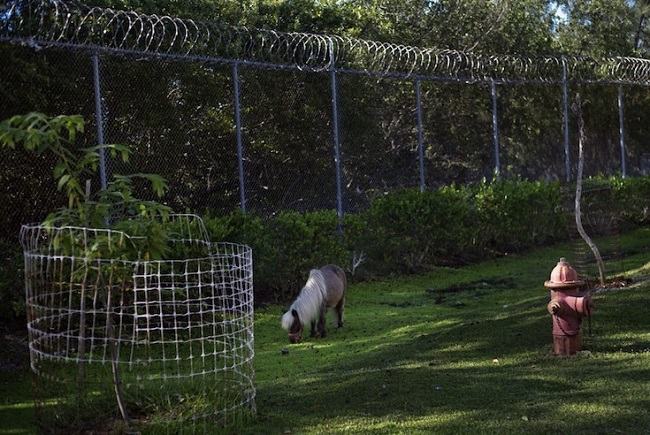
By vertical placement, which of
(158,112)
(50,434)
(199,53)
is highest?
(199,53)

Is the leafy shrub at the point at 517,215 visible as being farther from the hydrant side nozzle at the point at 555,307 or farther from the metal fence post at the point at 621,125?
the hydrant side nozzle at the point at 555,307

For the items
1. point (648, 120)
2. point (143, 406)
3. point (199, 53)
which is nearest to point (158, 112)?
point (199, 53)

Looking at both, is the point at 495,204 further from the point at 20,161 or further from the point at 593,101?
the point at 20,161

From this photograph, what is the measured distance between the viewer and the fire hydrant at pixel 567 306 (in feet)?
21.1

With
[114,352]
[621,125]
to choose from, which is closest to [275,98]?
[114,352]

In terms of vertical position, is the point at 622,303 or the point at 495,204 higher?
the point at 495,204

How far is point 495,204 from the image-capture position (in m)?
14.4

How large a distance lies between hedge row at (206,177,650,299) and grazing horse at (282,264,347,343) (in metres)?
1.30

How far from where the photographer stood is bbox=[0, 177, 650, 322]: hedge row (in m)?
10.5

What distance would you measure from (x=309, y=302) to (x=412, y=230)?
4559 mm

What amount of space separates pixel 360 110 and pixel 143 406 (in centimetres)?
919

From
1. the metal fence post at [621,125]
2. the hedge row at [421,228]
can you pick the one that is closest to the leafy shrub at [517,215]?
the hedge row at [421,228]

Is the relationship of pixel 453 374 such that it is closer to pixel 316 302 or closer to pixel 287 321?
pixel 287 321

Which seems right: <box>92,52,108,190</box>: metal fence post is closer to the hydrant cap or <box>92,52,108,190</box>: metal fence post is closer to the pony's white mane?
the pony's white mane
